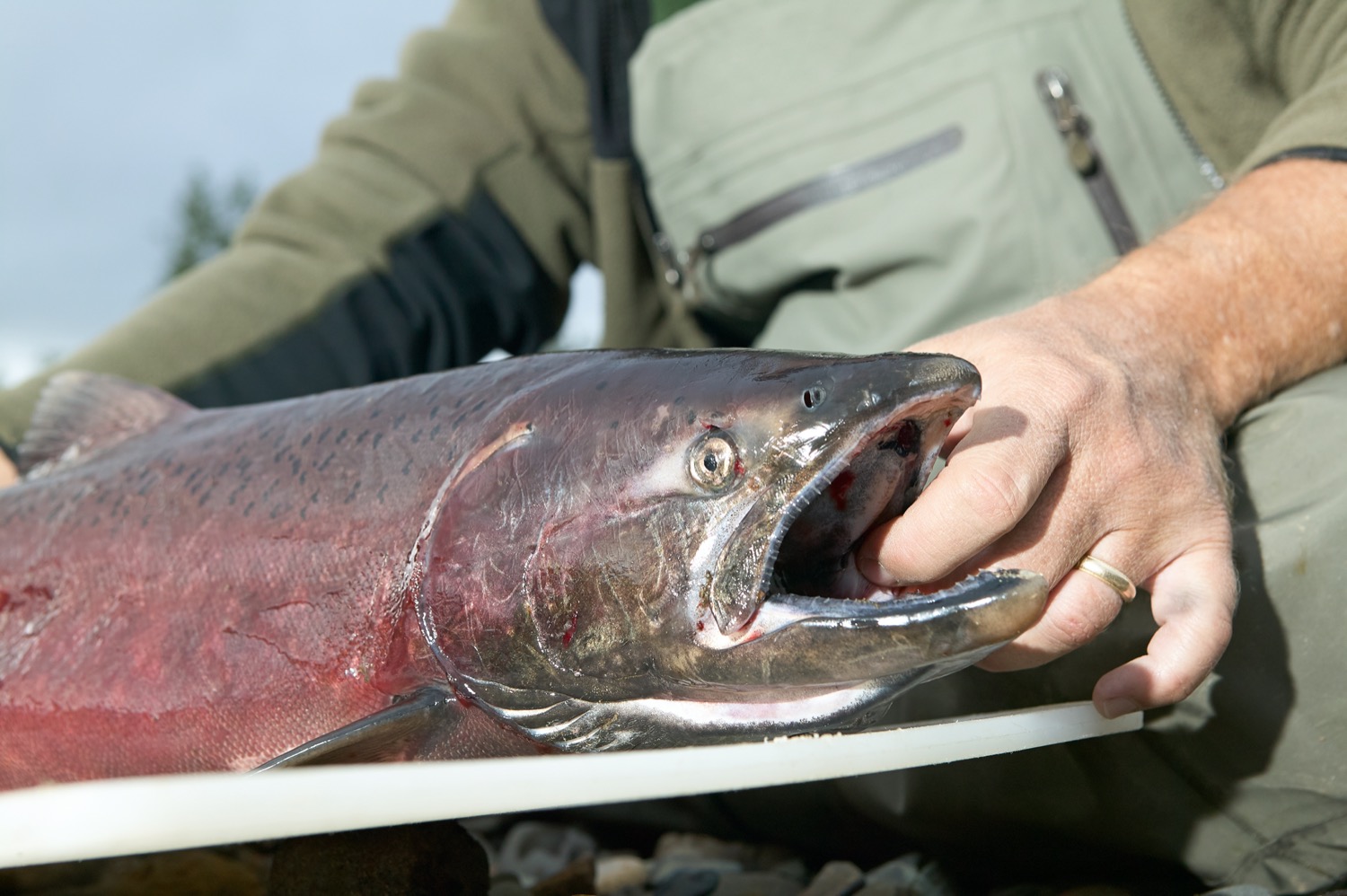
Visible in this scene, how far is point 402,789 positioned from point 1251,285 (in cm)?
189

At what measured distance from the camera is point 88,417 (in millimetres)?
2502

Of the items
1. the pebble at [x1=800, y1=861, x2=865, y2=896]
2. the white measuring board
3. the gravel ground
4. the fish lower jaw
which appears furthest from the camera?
Result: the pebble at [x1=800, y1=861, x2=865, y2=896]

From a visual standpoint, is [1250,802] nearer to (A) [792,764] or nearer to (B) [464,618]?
(A) [792,764]

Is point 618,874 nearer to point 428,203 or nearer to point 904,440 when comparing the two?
point 904,440

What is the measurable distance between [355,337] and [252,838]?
2999mm

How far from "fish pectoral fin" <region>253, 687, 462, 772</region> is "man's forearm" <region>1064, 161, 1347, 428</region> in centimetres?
132

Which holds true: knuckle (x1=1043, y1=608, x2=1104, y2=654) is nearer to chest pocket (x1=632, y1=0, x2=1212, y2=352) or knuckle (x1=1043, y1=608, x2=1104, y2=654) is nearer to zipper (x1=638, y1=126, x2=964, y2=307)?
chest pocket (x1=632, y1=0, x2=1212, y2=352)

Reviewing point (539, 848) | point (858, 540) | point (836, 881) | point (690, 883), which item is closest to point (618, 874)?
point (690, 883)

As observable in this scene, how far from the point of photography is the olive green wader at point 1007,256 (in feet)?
6.44

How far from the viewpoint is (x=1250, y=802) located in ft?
6.54

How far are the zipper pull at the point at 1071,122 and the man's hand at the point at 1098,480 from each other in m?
0.88

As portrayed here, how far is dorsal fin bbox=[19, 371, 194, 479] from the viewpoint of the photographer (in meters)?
2.46

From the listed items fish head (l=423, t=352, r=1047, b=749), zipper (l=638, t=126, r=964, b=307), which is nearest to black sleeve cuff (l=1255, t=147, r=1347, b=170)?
zipper (l=638, t=126, r=964, b=307)

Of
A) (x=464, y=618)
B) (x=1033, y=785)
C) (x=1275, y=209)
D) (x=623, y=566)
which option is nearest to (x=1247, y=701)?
(x=1033, y=785)
